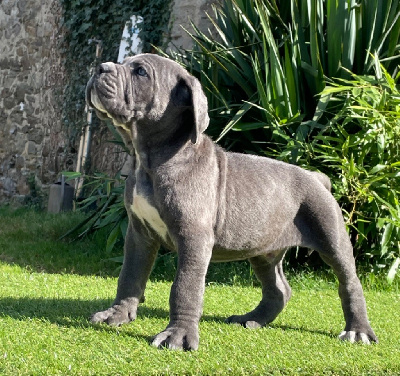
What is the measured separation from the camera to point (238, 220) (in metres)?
3.56

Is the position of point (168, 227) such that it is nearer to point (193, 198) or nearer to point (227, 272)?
point (193, 198)

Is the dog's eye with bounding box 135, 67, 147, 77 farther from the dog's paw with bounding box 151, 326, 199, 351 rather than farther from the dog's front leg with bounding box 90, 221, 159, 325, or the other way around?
the dog's paw with bounding box 151, 326, 199, 351

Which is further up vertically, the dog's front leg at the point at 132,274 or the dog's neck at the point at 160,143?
the dog's neck at the point at 160,143

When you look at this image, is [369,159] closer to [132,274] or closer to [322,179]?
[322,179]

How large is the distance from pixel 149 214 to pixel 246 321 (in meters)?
Result: 1.02

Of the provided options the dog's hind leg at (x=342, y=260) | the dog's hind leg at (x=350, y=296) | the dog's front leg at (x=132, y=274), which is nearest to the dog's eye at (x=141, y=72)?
the dog's front leg at (x=132, y=274)

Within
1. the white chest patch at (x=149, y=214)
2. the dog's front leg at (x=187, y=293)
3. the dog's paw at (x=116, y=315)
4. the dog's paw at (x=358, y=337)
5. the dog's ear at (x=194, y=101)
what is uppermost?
the dog's ear at (x=194, y=101)

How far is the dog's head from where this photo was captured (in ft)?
10.7

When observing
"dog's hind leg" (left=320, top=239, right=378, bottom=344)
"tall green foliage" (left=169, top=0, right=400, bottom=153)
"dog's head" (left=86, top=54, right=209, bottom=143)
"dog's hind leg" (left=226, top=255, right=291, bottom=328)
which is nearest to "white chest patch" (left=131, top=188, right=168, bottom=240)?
"dog's head" (left=86, top=54, right=209, bottom=143)

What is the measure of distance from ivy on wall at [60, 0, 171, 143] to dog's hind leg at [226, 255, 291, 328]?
5.42 m

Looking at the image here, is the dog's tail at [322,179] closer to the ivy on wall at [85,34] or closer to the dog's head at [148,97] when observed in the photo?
the dog's head at [148,97]

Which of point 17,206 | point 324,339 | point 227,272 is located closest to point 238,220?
point 324,339

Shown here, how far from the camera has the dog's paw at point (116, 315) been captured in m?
3.62

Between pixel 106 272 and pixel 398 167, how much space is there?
2773 millimetres
